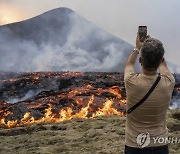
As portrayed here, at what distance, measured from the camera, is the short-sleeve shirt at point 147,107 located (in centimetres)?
322

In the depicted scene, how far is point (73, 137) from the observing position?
806 cm

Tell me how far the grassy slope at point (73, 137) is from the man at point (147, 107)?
3622 millimetres

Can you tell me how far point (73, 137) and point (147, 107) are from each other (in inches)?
198

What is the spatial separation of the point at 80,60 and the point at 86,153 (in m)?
32.7

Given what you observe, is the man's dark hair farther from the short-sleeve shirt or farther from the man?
the short-sleeve shirt

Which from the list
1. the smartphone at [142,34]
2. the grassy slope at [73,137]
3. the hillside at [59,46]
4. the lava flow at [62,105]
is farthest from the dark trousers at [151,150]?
the hillside at [59,46]

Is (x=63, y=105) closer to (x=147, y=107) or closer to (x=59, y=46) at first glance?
(x=147, y=107)

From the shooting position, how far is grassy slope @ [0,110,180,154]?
7123 mm

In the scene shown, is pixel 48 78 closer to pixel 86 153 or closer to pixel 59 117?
pixel 59 117

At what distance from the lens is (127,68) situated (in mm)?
3395

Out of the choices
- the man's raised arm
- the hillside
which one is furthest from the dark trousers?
the hillside

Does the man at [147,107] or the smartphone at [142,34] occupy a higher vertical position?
the smartphone at [142,34]

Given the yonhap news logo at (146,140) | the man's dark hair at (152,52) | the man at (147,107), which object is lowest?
the yonhap news logo at (146,140)

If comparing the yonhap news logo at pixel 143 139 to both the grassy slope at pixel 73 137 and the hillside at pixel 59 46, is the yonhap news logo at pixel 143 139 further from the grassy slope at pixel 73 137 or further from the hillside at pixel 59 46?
the hillside at pixel 59 46
